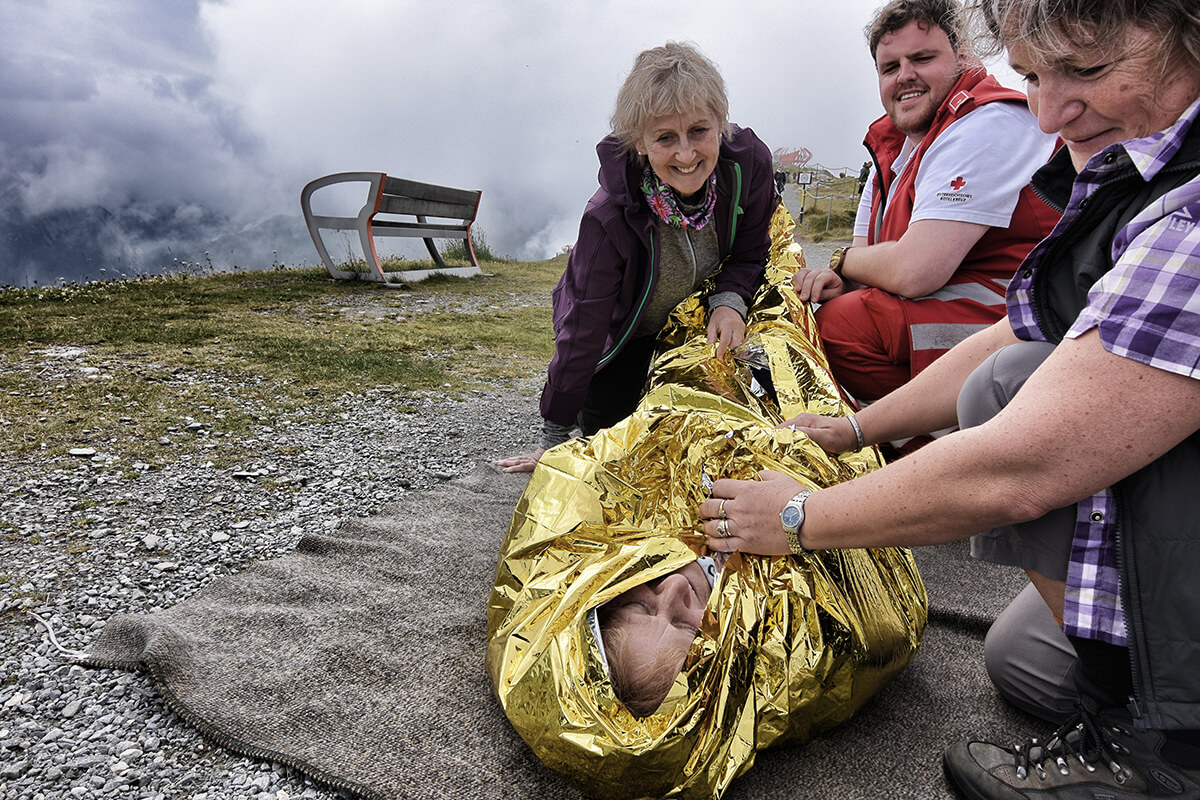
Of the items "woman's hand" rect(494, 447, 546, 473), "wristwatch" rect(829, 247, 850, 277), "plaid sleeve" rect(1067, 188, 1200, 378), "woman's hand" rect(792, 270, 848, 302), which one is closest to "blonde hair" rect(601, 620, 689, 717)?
"plaid sleeve" rect(1067, 188, 1200, 378)

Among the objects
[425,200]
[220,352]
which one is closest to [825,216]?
[425,200]

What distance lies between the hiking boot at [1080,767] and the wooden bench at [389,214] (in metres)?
7.47

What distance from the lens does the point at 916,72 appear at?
2682 millimetres

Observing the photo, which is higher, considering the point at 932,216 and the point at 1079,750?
the point at 932,216

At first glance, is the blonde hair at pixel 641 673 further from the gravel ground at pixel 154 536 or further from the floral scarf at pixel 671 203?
the floral scarf at pixel 671 203

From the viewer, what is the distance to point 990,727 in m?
1.69

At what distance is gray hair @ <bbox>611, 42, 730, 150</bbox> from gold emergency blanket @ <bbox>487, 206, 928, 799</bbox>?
995 millimetres

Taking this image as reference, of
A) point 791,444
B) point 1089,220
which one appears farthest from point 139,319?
point 1089,220

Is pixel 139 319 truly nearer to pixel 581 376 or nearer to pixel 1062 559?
pixel 581 376

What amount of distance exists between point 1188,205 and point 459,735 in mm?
1688

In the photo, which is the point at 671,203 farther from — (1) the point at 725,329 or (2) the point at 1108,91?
(2) the point at 1108,91

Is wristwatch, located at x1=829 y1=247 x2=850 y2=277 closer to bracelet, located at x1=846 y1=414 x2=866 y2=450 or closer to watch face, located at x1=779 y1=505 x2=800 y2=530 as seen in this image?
bracelet, located at x1=846 y1=414 x2=866 y2=450

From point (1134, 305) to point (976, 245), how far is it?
5.55 feet

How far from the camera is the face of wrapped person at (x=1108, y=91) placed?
1072 millimetres
